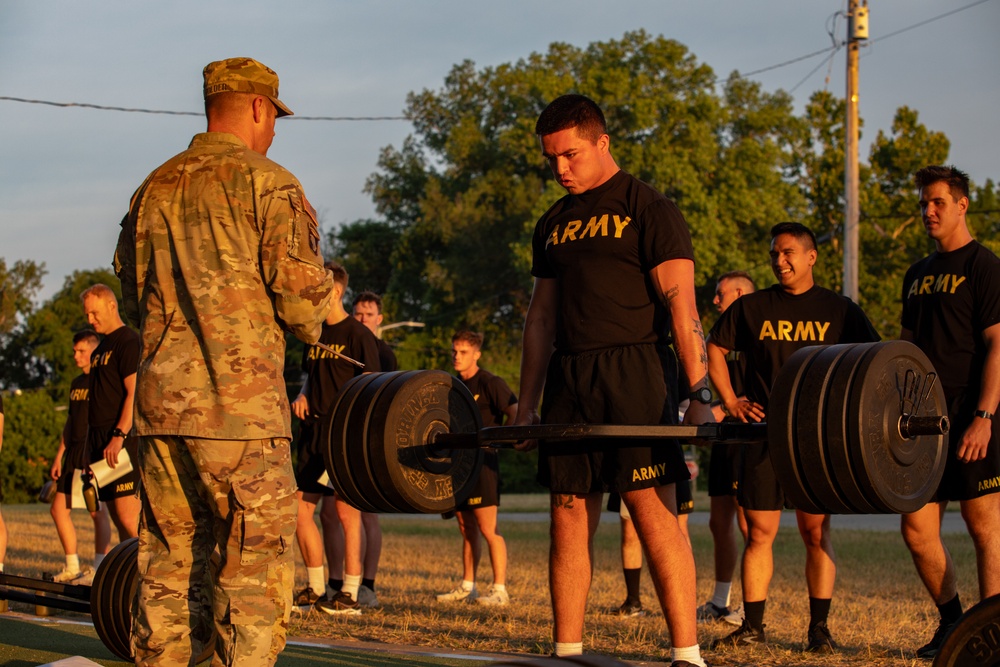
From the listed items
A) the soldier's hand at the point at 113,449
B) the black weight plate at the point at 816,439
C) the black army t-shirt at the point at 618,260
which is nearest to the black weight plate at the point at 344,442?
the black army t-shirt at the point at 618,260

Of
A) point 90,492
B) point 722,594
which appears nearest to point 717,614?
point 722,594

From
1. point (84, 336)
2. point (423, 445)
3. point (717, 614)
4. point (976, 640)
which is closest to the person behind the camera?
point (976, 640)

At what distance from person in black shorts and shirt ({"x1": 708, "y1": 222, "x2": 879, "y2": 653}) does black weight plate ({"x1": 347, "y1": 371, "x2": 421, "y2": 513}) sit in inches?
82.6

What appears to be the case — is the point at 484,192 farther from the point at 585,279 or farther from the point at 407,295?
the point at 585,279

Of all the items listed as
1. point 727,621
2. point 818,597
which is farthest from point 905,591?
point 818,597

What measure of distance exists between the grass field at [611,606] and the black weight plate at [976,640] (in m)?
1.71

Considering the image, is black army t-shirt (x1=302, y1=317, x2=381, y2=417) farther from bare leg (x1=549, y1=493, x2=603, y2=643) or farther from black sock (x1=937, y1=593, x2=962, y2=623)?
black sock (x1=937, y1=593, x2=962, y2=623)

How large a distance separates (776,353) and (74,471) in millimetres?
6879

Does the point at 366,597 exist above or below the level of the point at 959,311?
below

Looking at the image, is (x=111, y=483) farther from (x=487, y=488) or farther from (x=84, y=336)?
(x=487, y=488)

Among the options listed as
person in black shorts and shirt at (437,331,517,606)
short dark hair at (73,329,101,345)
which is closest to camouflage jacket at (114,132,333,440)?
person in black shorts and shirt at (437,331,517,606)

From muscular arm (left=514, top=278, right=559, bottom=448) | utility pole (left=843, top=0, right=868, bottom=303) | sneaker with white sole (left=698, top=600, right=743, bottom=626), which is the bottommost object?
sneaker with white sole (left=698, top=600, right=743, bottom=626)

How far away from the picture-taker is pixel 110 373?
9445 mm

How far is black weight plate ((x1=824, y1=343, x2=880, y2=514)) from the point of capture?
14.4 feet
